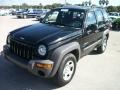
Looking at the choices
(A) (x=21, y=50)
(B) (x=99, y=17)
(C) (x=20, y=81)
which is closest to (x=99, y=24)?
(B) (x=99, y=17)

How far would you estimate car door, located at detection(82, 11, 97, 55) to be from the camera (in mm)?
5717

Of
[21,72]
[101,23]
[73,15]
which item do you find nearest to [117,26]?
[101,23]

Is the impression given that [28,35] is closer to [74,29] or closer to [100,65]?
[74,29]

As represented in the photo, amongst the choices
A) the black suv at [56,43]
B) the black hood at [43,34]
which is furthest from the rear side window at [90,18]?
the black hood at [43,34]

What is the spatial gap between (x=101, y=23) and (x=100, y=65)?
149 cm

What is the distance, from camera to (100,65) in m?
6.57

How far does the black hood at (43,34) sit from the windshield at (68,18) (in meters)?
0.31

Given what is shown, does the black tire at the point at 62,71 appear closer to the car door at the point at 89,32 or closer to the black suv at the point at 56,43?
the black suv at the point at 56,43

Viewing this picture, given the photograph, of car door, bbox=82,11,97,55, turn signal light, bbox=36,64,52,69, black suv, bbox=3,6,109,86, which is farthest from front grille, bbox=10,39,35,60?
car door, bbox=82,11,97,55

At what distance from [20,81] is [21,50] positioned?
2.72ft

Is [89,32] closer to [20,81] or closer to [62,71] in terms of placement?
[62,71]

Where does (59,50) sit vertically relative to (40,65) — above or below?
above

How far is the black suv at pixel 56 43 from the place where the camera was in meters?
4.44

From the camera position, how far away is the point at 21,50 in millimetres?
4828
